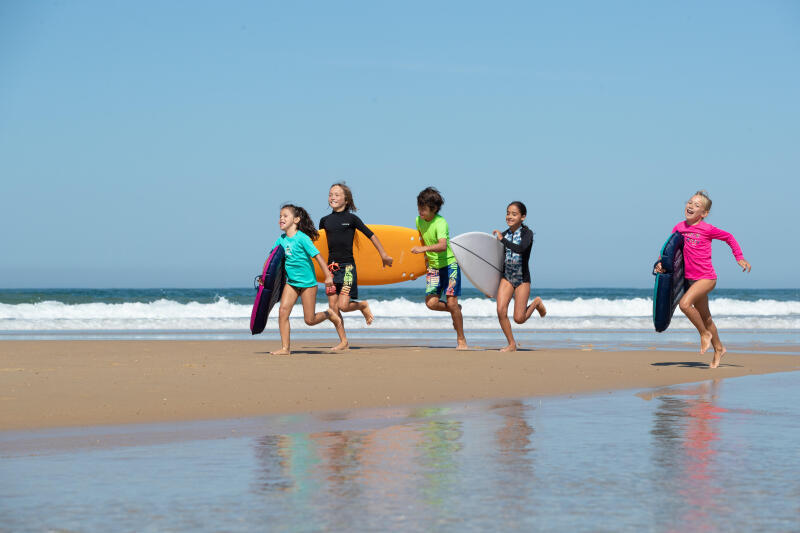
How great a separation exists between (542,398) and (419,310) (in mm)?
26454

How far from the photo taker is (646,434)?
537cm

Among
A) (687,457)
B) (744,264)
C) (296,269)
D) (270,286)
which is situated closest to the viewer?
(687,457)

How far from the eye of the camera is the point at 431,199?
11.6 m

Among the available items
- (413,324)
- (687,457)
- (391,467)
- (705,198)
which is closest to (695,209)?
(705,198)

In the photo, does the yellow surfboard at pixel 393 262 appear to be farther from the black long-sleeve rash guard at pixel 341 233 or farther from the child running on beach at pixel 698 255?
the child running on beach at pixel 698 255

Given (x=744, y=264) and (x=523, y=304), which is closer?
(x=744, y=264)

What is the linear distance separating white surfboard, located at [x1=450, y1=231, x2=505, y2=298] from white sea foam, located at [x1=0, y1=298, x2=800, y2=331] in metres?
8.27

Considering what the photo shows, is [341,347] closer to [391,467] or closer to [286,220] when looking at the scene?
[286,220]

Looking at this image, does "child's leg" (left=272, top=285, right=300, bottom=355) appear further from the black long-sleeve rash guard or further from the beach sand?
the black long-sleeve rash guard

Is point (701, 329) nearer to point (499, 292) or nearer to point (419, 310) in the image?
point (499, 292)

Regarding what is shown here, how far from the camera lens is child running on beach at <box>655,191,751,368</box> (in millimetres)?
9789

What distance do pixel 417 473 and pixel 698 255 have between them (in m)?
6.54

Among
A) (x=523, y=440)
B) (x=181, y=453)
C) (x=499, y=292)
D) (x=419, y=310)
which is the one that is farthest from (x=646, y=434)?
(x=419, y=310)

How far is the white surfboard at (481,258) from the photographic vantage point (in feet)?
41.5
